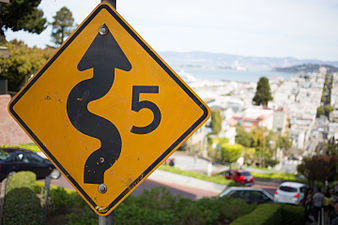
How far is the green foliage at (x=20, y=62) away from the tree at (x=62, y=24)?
0.57 feet

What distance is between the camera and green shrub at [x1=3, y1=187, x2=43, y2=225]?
5.11 meters

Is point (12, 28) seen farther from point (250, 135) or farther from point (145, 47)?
point (250, 135)

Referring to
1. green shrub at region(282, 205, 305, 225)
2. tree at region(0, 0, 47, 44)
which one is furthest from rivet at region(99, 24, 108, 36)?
green shrub at region(282, 205, 305, 225)

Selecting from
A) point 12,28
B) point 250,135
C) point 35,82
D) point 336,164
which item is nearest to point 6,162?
point 12,28

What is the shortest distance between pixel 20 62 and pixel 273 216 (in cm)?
642

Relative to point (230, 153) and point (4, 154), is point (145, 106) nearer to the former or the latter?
point (4, 154)

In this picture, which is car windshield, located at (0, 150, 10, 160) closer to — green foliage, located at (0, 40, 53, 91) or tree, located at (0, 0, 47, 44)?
green foliage, located at (0, 40, 53, 91)

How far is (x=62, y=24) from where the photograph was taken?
382 centimetres

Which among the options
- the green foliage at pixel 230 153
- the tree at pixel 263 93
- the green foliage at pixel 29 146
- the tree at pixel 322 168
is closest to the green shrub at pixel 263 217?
the green foliage at pixel 29 146

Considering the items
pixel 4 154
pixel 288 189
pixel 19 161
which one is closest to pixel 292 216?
pixel 288 189

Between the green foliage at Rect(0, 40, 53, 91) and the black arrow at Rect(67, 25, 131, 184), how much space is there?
99.3 inches

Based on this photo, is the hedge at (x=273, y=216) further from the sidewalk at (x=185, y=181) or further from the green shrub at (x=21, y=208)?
the sidewalk at (x=185, y=181)

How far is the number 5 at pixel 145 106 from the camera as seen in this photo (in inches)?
69.3

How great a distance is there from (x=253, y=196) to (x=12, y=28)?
30.1ft
